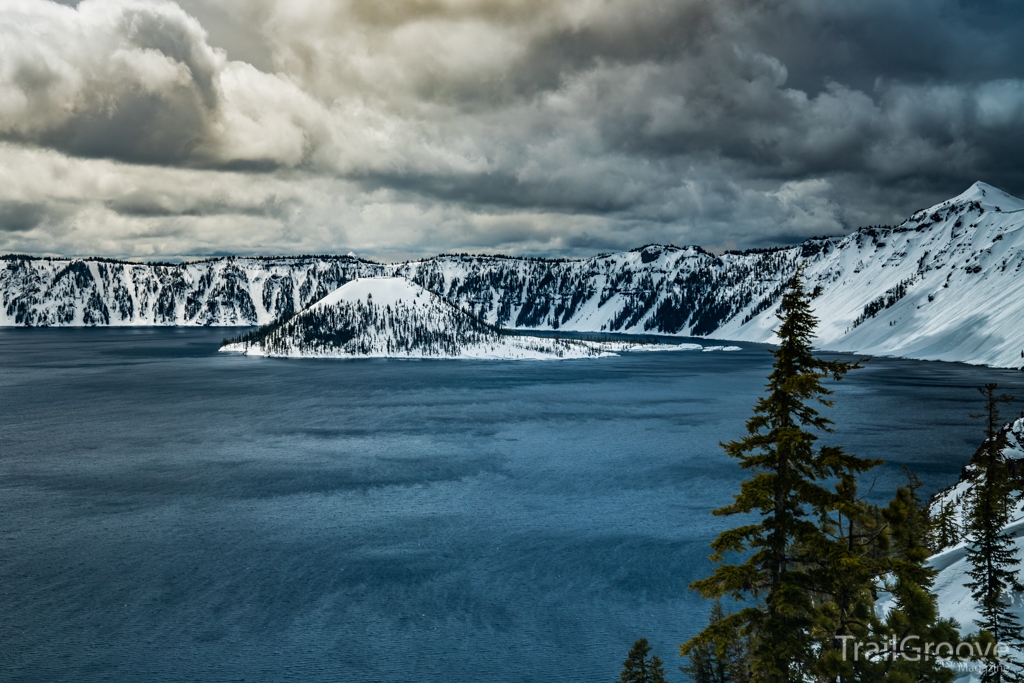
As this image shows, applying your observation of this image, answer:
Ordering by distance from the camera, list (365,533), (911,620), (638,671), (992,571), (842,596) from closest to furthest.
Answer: (911,620)
(842,596)
(992,571)
(638,671)
(365,533)

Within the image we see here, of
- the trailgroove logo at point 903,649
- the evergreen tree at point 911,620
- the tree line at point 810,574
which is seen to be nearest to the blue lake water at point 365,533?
the tree line at point 810,574

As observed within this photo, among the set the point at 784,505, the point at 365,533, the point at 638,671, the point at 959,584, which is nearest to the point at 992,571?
the point at 959,584

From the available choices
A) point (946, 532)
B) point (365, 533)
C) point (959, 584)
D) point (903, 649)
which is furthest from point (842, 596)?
point (365, 533)

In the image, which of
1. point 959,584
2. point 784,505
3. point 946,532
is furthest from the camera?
point 946,532

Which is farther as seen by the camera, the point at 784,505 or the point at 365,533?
the point at 365,533

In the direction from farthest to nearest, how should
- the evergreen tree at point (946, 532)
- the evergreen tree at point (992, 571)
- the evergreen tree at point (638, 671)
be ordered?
the evergreen tree at point (946, 532) → the evergreen tree at point (638, 671) → the evergreen tree at point (992, 571)

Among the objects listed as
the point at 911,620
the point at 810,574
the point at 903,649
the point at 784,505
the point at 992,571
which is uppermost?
the point at 784,505

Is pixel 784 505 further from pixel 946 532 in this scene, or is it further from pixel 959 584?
pixel 946 532

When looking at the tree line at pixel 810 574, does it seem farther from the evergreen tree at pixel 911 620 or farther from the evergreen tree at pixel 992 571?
the evergreen tree at pixel 992 571

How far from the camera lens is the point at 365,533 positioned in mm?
56844

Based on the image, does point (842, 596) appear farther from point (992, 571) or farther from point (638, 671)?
point (638, 671)

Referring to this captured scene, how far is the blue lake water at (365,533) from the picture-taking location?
37.2 meters

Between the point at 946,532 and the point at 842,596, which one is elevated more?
the point at 842,596

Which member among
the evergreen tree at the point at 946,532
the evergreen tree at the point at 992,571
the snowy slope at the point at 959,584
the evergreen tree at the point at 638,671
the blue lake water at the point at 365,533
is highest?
the evergreen tree at the point at 992,571
